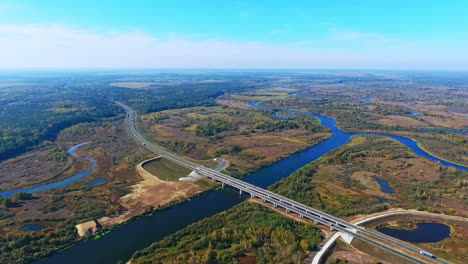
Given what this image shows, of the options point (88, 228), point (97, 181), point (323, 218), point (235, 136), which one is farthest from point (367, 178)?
point (97, 181)

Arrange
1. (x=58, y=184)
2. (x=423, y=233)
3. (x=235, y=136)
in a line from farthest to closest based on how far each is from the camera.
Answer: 1. (x=235, y=136)
2. (x=58, y=184)
3. (x=423, y=233)

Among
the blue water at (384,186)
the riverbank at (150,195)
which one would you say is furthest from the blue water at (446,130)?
the riverbank at (150,195)

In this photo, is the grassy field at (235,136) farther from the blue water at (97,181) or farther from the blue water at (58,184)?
the blue water at (58,184)

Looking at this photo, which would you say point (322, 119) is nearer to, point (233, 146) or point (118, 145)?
point (233, 146)

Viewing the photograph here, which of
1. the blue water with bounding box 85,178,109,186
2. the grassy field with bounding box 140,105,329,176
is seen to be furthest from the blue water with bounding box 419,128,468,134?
the blue water with bounding box 85,178,109,186

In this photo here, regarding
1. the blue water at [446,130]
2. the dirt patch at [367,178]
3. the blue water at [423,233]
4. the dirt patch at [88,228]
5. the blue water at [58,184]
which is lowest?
the blue water at [58,184]

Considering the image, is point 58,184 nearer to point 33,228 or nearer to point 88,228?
point 33,228

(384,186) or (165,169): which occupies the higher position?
(384,186)

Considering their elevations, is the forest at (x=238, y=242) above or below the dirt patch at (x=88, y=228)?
above
